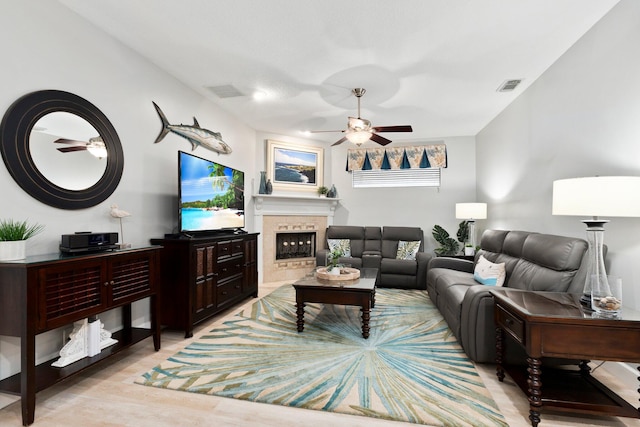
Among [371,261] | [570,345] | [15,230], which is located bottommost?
[371,261]

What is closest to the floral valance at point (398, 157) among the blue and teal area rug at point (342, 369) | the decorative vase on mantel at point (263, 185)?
the decorative vase on mantel at point (263, 185)

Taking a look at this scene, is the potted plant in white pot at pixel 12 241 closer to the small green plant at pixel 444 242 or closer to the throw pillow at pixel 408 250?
the throw pillow at pixel 408 250

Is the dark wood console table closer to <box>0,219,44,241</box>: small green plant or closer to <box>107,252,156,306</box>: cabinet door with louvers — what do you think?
<box>107,252,156,306</box>: cabinet door with louvers

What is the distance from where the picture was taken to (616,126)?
7.34ft

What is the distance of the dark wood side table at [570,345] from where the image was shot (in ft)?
5.15

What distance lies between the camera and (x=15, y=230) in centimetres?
179

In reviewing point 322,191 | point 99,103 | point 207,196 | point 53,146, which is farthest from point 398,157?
point 53,146

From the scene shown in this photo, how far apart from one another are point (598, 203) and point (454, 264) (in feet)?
8.18

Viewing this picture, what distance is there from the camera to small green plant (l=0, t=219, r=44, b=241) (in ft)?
5.73

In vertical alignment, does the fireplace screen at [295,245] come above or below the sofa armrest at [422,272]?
above

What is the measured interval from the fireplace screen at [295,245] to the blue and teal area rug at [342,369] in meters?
2.22

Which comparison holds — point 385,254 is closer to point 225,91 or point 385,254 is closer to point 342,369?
point 342,369

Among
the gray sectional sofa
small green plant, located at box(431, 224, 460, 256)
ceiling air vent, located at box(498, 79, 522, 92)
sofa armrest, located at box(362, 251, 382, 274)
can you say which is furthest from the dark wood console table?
small green plant, located at box(431, 224, 460, 256)

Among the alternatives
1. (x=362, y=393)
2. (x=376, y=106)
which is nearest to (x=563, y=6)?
(x=376, y=106)
